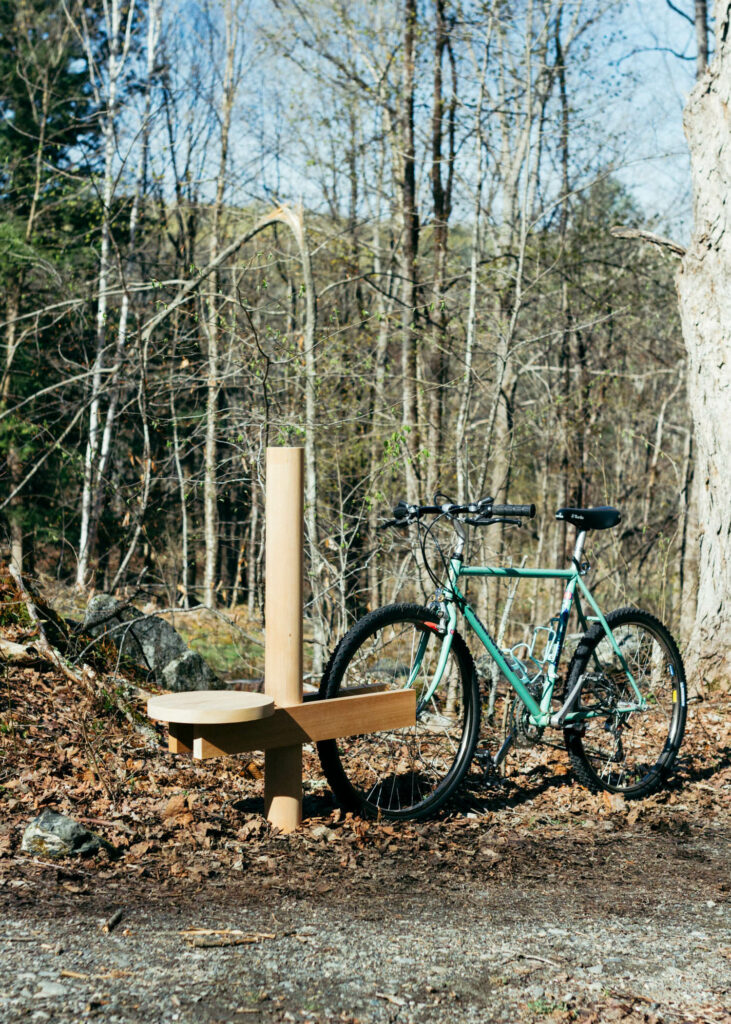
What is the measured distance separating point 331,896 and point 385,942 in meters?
0.44

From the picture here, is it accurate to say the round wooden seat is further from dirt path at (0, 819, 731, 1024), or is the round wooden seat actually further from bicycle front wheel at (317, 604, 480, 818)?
dirt path at (0, 819, 731, 1024)

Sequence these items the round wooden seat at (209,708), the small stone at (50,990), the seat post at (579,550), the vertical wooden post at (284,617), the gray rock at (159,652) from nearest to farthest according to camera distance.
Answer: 1. the small stone at (50,990)
2. the round wooden seat at (209,708)
3. the vertical wooden post at (284,617)
4. the seat post at (579,550)
5. the gray rock at (159,652)

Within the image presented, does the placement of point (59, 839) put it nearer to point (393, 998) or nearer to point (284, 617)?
point (284, 617)

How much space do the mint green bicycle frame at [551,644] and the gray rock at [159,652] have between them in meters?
2.43

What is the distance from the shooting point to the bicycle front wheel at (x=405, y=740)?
13.0ft

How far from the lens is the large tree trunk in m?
6.73

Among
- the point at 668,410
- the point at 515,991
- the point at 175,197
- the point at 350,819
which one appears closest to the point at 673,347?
the point at 668,410

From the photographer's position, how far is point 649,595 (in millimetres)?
11656

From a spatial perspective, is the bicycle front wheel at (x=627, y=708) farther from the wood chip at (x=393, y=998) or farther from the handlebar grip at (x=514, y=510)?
the wood chip at (x=393, y=998)

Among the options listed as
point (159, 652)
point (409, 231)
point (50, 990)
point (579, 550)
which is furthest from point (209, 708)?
point (409, 231)

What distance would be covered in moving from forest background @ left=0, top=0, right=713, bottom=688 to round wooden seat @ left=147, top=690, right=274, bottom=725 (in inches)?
90.2

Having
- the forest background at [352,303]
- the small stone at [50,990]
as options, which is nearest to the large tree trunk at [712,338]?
the forest background at [352,303]

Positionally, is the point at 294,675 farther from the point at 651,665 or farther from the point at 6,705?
the point at 651,665

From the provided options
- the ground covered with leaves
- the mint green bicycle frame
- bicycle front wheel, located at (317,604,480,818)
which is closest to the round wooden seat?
bicycle front wheel, located at (317,604,480,818)
